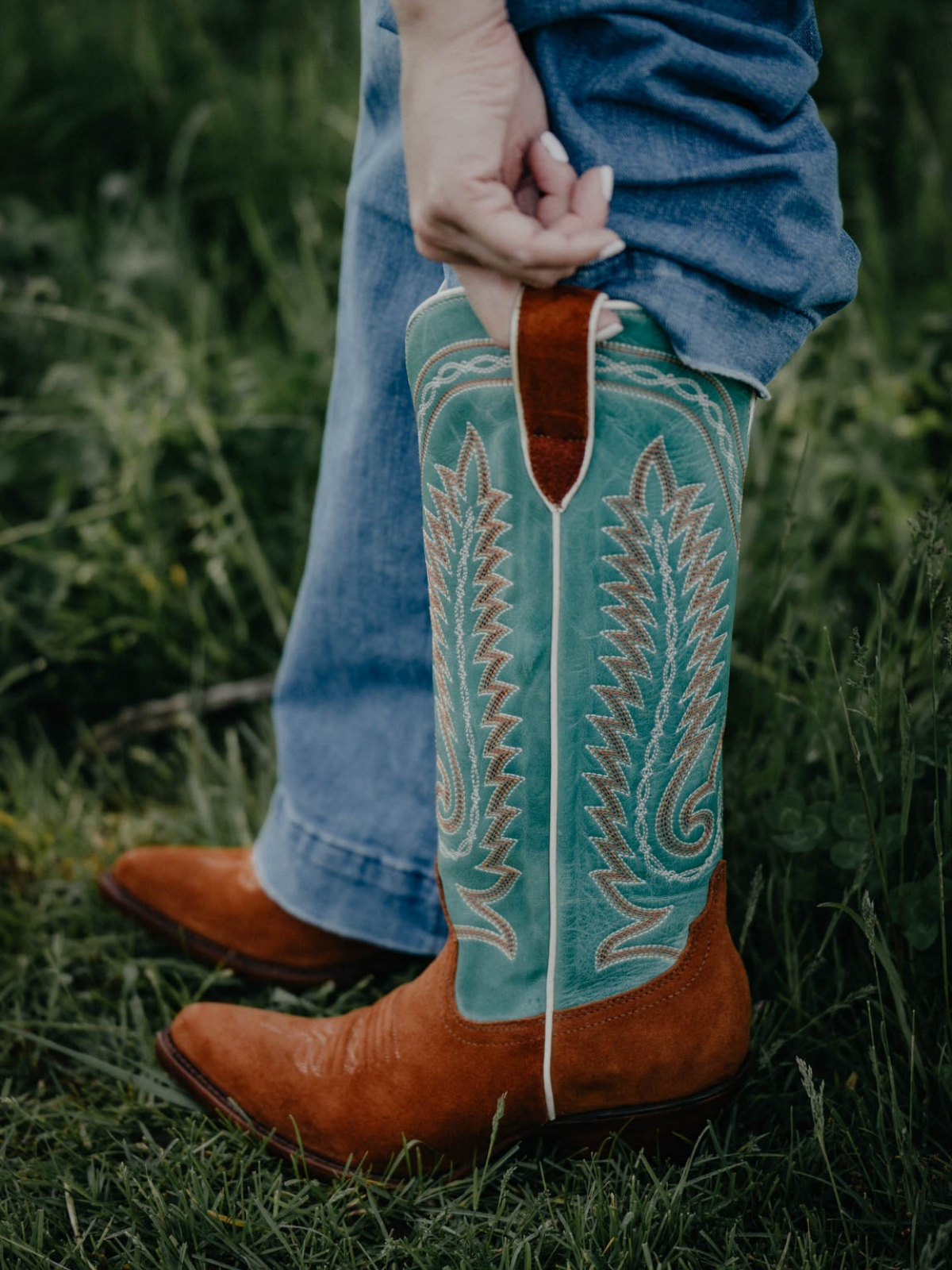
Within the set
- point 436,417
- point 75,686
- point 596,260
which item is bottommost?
point 75,686

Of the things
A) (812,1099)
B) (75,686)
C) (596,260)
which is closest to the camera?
(596,260)

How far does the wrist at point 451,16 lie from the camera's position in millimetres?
762

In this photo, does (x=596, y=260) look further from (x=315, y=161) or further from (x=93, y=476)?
(x=315, y=161)

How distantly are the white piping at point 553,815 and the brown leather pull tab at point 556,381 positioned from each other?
4 centimetres

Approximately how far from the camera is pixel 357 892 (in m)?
1.32

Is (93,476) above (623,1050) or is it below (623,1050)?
above

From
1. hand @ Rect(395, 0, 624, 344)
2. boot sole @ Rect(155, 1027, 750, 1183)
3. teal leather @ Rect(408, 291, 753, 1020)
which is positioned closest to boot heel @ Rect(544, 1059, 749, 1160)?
boot sole @ Rect(155, 1027, 750, 1183)

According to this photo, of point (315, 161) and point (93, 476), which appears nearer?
point (93, 476)

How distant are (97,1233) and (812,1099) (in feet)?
2.33

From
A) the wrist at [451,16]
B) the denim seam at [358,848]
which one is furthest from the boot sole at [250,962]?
the wrist at [451,16]

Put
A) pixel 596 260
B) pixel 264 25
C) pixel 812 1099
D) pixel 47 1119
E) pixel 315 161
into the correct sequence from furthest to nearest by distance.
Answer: pixel 264 25 → pixel 315 161 → pixel 47 1119 → pixel 812 1099 → pixel 596 260

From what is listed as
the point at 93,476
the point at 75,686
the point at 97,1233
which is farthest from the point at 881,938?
the point at 93,476

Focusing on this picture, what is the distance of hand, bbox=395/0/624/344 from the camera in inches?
30.1

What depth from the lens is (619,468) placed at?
34.2 inches
